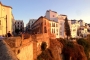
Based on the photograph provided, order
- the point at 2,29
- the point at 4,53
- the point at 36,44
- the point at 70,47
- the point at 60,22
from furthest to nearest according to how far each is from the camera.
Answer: the point at 60,22 < the point at 70,47 < the point at 2,29 < the point at 36,44 < the point at 4,53

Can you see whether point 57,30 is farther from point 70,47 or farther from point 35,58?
point 35,58

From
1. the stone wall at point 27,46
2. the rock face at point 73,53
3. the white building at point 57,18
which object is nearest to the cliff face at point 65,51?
the rock face at point 73,53

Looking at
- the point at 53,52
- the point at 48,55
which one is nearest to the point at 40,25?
the point at 53,52

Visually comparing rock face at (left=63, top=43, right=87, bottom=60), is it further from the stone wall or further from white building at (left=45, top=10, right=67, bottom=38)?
white building at (left=45, top=10, right=67, bottom=38)

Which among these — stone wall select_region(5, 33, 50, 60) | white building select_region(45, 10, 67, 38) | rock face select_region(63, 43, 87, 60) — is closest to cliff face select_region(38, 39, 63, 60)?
stone wall select_region(5, 33, 50, 60)

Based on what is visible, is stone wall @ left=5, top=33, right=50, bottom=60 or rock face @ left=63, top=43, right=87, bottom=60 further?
rock face @ left=63, top=43, right=87, bottom=60

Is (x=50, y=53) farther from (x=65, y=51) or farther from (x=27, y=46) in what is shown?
(x=27, y=46)

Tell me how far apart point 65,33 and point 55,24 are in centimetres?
878

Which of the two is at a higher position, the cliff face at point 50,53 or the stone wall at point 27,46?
the stone wall at point 27,46

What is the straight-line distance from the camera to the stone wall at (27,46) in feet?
52.0

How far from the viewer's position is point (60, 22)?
203 ft

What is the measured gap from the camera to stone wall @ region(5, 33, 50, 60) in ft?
52.0

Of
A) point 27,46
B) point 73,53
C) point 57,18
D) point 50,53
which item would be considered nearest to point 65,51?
point 73,53

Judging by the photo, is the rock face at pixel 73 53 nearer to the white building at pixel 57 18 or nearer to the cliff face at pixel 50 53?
the cliff face at pixel 50 53
